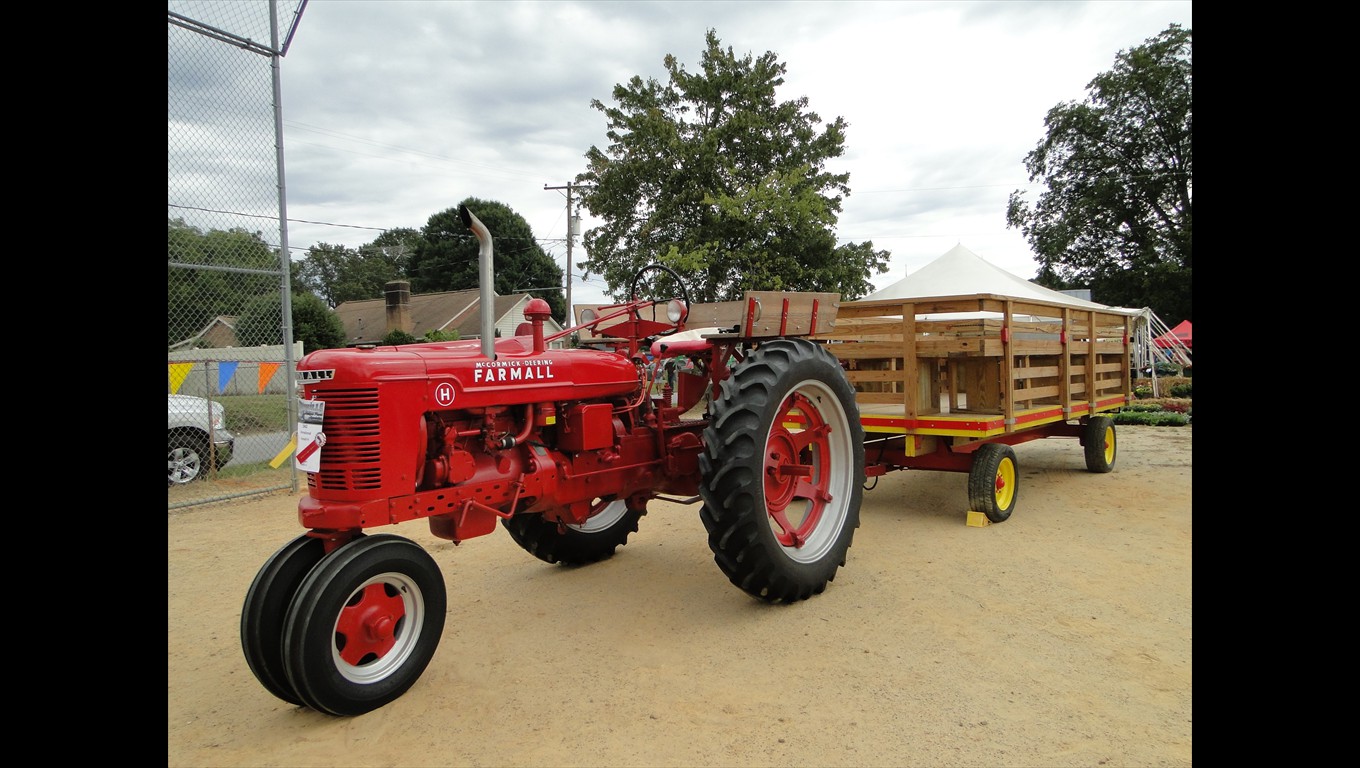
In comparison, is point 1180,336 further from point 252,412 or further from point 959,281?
point 252,412

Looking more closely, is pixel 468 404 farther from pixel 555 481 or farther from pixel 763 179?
pixel 763 179

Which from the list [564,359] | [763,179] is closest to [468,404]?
[564,359]

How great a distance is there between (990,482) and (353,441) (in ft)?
15.5

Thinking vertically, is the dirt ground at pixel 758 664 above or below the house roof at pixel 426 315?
below

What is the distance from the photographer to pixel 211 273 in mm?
7441

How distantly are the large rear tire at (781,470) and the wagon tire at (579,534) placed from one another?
2.93ft

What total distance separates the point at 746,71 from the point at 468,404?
734 inches

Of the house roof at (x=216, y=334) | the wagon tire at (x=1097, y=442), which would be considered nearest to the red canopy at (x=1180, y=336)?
the wagon tire at (x=1097, y=442)

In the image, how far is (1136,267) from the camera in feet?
101

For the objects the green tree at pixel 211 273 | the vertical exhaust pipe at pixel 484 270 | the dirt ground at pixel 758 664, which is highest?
the green tree at pixel 211 273

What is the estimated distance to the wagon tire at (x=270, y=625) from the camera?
2.84 metres

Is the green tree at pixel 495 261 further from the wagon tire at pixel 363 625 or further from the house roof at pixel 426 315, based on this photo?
the wagon tire at pixel 363 625

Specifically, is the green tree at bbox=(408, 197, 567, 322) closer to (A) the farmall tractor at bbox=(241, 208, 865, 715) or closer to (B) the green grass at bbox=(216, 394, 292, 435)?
(B) the green grass at bbox=(216, 394, 292, 435)

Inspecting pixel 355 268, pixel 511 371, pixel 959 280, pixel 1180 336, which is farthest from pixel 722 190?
pixel 355 268
